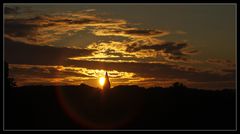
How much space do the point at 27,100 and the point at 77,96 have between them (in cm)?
881

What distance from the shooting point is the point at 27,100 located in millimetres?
39969

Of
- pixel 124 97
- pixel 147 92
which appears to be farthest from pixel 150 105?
pixel 147 92

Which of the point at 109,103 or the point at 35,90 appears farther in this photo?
the point at 35,90

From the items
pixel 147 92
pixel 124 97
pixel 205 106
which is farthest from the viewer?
pixel 147 92

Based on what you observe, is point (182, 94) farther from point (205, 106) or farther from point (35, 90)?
point (35, 90)

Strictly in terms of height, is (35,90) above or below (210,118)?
above

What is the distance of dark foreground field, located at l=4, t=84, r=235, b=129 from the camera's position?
31953 mm

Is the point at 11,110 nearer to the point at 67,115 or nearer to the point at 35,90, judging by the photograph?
the point at 67,115

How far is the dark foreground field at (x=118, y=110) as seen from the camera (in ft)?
105

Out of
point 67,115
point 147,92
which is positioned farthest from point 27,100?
point 147,92

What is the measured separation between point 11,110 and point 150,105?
13.9 m

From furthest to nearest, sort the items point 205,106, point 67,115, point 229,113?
point 205,106 < point 229,113 < point 67,115

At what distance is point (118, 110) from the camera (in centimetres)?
3978

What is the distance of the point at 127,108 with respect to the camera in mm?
41375
